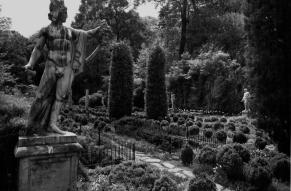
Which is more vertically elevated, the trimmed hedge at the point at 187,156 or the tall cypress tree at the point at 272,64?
the tall cypress tree at the point at 272,64

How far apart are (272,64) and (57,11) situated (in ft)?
16.3

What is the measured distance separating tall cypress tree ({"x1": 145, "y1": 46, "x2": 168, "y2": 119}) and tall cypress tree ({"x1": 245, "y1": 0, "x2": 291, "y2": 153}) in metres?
10.2

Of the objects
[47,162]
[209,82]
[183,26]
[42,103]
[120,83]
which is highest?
[183,26]

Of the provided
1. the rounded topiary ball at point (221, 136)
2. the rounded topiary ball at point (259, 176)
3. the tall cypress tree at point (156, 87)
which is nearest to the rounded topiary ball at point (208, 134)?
the rounded topiary ball at point (221, 136)

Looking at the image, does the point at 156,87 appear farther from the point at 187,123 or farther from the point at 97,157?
the point at 97,157

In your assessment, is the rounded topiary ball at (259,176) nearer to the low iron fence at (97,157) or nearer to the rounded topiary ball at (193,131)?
the low iron fence at (97,157)

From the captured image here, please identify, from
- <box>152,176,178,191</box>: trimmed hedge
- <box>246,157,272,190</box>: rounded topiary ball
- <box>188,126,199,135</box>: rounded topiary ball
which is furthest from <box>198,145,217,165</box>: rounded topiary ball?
<box>188,126,199,135</box>: rounded topiary ball

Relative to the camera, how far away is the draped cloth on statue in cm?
499

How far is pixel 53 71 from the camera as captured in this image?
4984 millimetres

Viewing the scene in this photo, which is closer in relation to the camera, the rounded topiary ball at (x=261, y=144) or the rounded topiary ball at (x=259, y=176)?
the rounded topiary ball at (x=259, y=176)

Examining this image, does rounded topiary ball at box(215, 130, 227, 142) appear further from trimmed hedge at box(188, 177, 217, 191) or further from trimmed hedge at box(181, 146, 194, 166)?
trimmed hedge at box(188, 177, 217, 191)

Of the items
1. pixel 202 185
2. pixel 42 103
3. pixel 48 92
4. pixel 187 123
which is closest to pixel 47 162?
pixel 42 103

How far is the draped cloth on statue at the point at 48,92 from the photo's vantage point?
499 cm

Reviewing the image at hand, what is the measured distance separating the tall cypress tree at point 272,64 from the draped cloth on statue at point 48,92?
Answer: 452 centimetres
